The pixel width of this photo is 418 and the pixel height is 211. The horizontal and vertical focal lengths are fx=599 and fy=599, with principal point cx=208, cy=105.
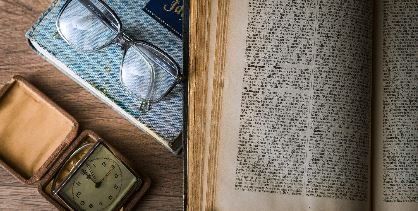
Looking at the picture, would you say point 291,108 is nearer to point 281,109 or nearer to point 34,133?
point 281,109

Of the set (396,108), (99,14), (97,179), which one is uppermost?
(99,14)

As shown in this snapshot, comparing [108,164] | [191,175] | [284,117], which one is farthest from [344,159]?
[108,164]

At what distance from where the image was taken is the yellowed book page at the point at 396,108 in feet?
2.53

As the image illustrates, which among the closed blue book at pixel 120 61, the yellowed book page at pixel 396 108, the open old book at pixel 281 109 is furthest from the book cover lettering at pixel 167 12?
the yellowed book page at pixel 396 108

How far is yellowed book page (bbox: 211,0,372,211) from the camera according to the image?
75 cm

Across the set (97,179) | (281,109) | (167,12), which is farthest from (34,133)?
(281,109)

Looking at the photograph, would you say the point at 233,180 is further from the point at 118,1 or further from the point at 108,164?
the point at 118,1

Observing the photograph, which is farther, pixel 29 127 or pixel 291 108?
pixel 29 127

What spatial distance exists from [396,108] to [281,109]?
156 millimetres

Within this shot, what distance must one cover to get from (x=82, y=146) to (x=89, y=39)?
15 centimetres

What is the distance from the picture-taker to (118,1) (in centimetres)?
87

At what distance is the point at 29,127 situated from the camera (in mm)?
865

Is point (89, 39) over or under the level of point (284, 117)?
over

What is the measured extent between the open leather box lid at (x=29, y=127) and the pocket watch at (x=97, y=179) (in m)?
0.03
